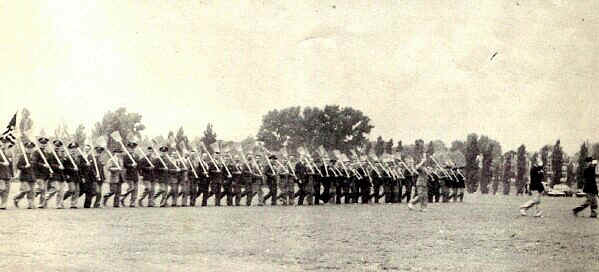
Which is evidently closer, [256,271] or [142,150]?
[256,271]

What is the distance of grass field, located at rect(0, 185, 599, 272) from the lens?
8719mm

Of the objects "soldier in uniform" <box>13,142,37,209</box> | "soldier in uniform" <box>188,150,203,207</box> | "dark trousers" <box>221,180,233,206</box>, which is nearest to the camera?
"soldier in uniform" <box>13,142,37,209</box>

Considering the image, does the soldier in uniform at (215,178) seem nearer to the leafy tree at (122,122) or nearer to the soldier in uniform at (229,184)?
the soldier in uniform at (229,184)

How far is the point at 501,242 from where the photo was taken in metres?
11.4

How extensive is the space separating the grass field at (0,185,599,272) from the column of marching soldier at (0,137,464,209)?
1217mm

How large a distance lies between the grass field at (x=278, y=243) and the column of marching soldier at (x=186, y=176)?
1.22 m

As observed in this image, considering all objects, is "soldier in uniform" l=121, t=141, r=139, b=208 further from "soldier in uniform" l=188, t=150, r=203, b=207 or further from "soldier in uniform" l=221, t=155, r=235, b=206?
"soldier in uniform" l=221, t=155, r=235, b=206

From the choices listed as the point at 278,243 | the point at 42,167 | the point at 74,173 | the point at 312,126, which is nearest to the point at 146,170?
the point at 74,173

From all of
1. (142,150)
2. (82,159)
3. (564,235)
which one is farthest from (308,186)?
(564,235)

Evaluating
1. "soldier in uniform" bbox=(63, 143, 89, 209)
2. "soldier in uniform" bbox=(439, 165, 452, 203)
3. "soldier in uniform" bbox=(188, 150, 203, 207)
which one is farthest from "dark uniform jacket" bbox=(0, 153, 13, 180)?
"soldier in uniform" bbox=(439, 165, 452, 203)

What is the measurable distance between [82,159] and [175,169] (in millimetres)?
2780

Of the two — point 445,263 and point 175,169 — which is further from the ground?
point 175,169

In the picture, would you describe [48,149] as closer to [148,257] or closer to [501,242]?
[148,257]

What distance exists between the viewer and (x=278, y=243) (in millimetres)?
10672
